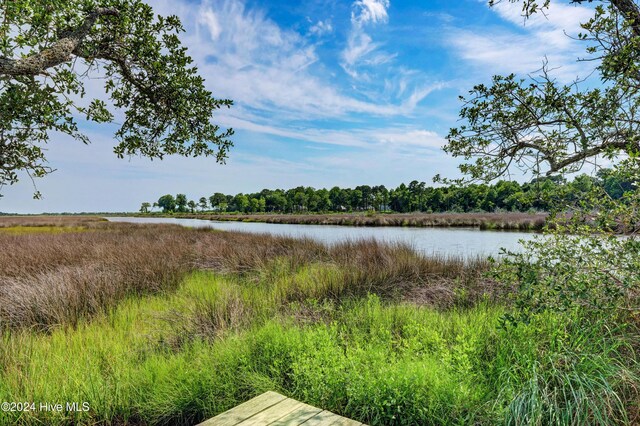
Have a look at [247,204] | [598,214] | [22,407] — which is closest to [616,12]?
[598,214]

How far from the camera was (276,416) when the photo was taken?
6.95ft

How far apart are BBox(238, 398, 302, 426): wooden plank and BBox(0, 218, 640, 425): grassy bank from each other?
58cm

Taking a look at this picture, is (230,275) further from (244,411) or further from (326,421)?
(326,421)

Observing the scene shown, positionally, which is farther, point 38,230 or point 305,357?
point 38,230

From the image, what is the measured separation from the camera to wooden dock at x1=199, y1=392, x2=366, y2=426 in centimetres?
203

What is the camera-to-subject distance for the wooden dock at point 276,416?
2.03 m

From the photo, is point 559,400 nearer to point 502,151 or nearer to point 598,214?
point 598,214

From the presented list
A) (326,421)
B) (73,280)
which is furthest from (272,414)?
(73,280)

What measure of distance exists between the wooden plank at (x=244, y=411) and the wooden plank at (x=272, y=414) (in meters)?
0.03

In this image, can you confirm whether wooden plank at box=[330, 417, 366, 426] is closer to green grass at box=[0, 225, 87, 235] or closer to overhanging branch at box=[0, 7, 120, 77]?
overhanging branch at box=[0, 7, 120, 77]

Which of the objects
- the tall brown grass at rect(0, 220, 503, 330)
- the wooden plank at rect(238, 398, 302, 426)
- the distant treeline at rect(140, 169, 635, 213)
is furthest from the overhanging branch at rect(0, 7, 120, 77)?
the distant treeline at rect(140, 169, 635, 213)

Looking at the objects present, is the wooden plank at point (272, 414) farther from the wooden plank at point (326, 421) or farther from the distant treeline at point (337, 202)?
the distant treeline at point (337, 202)

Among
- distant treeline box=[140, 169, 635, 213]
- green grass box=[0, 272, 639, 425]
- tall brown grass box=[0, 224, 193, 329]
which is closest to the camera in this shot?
green grass box=[0, 272, 639, 425]

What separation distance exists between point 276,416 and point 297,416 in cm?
14
